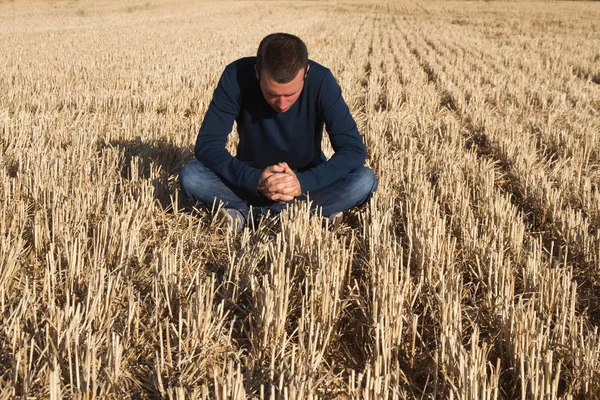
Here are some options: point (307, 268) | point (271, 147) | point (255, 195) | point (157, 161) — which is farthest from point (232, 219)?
point (157, 161)

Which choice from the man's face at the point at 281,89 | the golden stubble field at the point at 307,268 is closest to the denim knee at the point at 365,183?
the golden stubble field at the point at 307,268

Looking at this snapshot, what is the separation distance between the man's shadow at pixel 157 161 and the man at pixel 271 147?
421 millimetres

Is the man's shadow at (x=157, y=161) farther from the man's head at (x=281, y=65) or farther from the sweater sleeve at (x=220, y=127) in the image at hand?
the man's head at (x=281, y=65)

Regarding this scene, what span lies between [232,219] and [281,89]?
2.62ft

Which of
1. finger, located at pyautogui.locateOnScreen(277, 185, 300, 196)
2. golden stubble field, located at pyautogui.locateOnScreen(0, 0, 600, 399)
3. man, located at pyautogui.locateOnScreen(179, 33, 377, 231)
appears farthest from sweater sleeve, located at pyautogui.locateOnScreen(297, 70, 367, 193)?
golden stubble field, located at pyautogui.locateOnScreen(0, 0, 600, 399)

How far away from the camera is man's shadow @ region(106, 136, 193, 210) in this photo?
3724 mm

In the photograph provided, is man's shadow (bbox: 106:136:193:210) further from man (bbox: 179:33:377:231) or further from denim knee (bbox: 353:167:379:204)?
denim knee (bbox: 353:167:379:204)

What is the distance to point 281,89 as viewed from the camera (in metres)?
2.90

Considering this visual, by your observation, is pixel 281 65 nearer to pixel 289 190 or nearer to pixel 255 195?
pixel 289 190

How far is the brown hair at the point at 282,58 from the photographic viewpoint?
2805 millimetres

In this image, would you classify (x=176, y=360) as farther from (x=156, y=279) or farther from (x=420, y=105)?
(x=420, y=105)

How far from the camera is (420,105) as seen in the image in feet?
22.7

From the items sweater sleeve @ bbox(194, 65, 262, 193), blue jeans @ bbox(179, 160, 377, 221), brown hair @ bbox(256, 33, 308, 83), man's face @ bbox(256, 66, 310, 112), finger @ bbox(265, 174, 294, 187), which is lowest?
blue jeans @ bbox(179, 160, 377, 221)

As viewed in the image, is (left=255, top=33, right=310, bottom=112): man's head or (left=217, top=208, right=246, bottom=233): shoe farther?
(left=217, top=208, right=246, bottom=233): shoe
